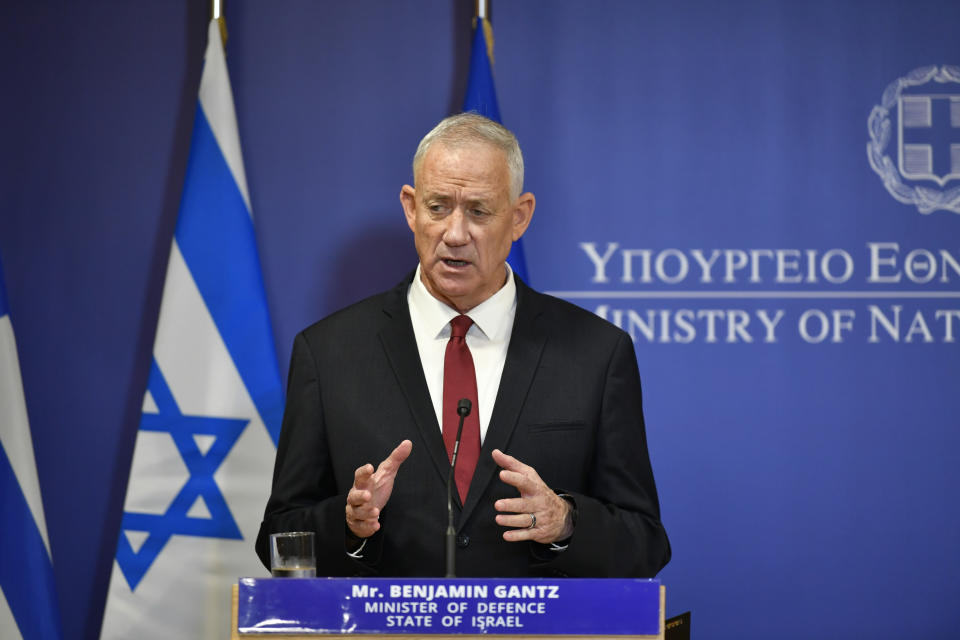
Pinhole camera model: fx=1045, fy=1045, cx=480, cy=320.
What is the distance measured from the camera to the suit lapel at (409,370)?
211 centimetres

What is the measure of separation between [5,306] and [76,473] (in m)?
0.67

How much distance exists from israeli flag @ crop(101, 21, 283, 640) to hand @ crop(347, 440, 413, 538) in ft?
4.58

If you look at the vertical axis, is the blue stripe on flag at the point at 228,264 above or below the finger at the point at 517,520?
above

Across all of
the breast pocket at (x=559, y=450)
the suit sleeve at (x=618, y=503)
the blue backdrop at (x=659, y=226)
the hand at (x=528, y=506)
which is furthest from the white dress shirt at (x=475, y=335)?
the blue backdrop at (x=659, y=226)

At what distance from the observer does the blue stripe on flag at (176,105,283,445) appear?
123 inches

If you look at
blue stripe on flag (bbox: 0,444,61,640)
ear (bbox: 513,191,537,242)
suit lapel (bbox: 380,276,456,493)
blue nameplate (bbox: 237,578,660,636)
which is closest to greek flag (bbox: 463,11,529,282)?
ear (bbox: 513,191,537,242)

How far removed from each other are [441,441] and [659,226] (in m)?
1.56

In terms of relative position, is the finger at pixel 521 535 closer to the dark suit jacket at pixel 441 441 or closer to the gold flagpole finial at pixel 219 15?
the dark suit jacket at pixel 441 441

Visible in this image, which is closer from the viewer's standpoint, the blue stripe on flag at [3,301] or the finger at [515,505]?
the finger at [515,505]

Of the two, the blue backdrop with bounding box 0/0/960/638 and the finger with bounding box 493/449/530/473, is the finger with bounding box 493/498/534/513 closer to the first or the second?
the finger with bounding box 493/449/530/473

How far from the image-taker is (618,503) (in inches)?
85.4

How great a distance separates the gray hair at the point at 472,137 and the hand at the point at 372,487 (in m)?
0.73

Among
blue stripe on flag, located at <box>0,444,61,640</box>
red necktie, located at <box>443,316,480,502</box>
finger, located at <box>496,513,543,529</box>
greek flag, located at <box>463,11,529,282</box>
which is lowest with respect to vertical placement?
blue stripe on flag, located at <box>0,444,61,640</box>

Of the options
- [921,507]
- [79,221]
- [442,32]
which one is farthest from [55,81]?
[921,507]
